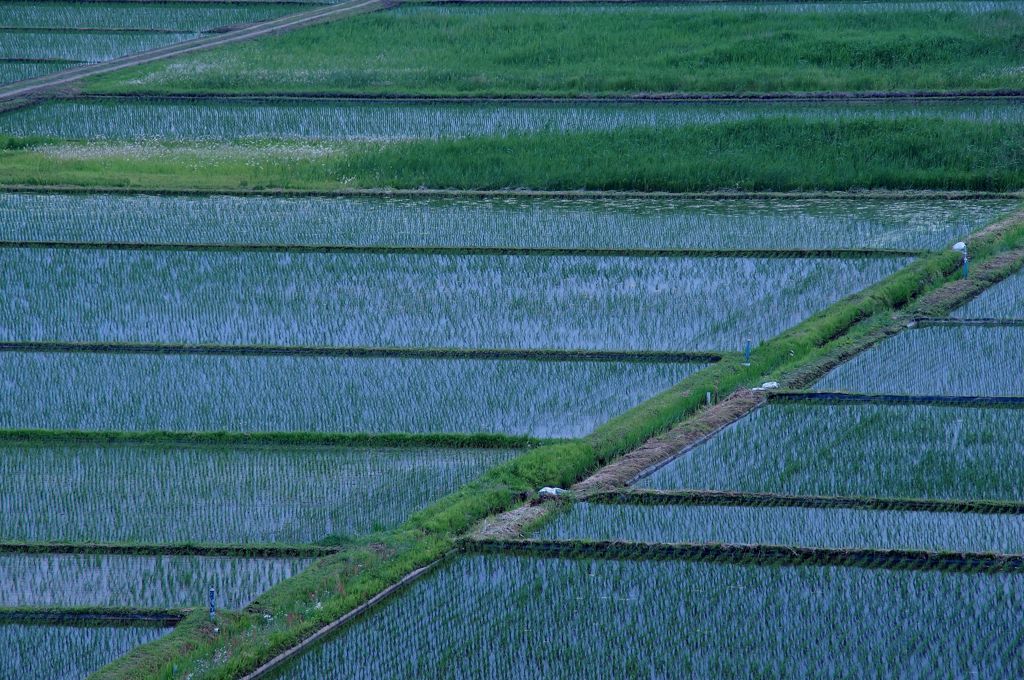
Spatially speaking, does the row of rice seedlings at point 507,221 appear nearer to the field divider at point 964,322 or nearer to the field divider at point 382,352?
the field divider at point 964,322

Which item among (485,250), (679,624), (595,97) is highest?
(595,97)

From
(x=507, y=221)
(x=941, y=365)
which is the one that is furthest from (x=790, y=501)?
(x=507, y=221)

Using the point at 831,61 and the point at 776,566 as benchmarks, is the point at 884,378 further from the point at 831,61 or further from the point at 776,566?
the point at 831,61

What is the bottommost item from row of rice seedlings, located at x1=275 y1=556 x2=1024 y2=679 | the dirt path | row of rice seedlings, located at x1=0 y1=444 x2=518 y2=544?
row of rice seedlings, located at x1=275 y1=556 x2=1024 y2=679

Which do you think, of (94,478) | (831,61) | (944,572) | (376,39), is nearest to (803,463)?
(944,572)

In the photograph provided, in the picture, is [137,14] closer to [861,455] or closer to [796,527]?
[861,455]

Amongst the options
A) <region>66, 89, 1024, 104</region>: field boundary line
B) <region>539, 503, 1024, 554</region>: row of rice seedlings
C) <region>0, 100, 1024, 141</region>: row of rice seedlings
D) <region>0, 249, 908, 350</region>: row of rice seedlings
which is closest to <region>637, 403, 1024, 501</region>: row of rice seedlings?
<region>539, 503, 1024, 554</region>: row of rice seedlings

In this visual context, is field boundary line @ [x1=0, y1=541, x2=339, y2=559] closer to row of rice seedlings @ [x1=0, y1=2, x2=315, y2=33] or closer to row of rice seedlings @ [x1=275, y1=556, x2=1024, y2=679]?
row of rice seedlings @ [x1=275, y1=556, x2=1024, y2=679]

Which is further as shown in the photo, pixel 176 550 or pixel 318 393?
pixel 318 393
